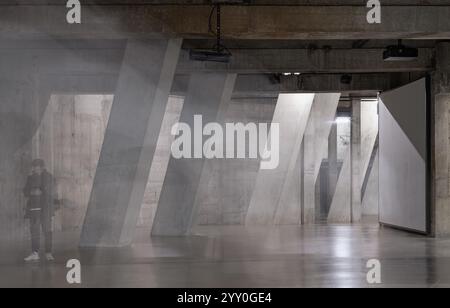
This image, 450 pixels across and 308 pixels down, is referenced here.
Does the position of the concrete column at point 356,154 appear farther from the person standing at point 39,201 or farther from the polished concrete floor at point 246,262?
the person standing at point 39,201

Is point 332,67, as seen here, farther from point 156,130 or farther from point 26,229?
point 26,229

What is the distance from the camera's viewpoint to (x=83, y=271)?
10750 millimetres

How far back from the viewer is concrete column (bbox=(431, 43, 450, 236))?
677 inches

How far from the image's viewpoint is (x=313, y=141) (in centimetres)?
2559

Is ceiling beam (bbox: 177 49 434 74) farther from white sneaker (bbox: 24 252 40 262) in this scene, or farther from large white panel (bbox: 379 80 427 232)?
white sneaker (bbox: 24 252 40 262)

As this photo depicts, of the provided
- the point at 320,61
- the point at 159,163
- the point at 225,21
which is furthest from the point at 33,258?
the point at 159,163

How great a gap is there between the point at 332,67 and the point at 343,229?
5.66 meters

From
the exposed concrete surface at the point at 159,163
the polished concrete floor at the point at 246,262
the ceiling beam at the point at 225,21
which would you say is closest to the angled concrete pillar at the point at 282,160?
the exposed concrete surface at the point at 159,163

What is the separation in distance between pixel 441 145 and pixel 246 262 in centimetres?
794

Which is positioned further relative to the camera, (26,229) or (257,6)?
(26,229)

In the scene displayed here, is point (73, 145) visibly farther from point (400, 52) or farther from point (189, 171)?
point (400, 52)

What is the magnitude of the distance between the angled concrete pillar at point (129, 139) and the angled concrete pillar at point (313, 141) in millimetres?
11778

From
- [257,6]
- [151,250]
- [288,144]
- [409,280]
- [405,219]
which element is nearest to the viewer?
[409,280]
